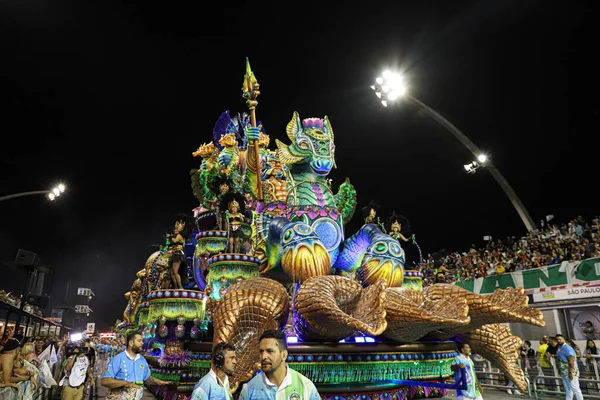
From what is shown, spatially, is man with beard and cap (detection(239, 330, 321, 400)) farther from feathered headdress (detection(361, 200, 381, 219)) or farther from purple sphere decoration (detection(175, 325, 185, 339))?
feathered headdress (detection(361, 200, 381, 219))

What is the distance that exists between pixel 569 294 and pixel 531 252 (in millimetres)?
5749

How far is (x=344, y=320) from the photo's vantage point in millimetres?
3861

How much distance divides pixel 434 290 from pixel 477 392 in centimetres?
139

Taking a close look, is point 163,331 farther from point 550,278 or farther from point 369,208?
point 550,278

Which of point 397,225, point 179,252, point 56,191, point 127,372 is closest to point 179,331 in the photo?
point 179,252

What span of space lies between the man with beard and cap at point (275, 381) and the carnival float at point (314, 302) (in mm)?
1737

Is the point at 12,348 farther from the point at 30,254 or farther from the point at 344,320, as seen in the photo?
the point at 30,254

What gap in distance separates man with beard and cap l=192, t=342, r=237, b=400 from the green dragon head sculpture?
15.6ft

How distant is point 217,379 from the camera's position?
2.59 metres

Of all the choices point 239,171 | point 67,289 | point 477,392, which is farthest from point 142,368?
point 67,289

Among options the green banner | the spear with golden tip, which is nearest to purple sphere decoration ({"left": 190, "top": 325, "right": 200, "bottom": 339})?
the spear with golden tip

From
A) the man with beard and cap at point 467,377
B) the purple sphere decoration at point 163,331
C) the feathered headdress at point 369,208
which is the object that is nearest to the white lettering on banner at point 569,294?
the feathered headdress at point 369,208

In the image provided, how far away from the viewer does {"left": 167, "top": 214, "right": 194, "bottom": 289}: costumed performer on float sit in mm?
6152

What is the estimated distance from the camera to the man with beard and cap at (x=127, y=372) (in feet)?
11.2
